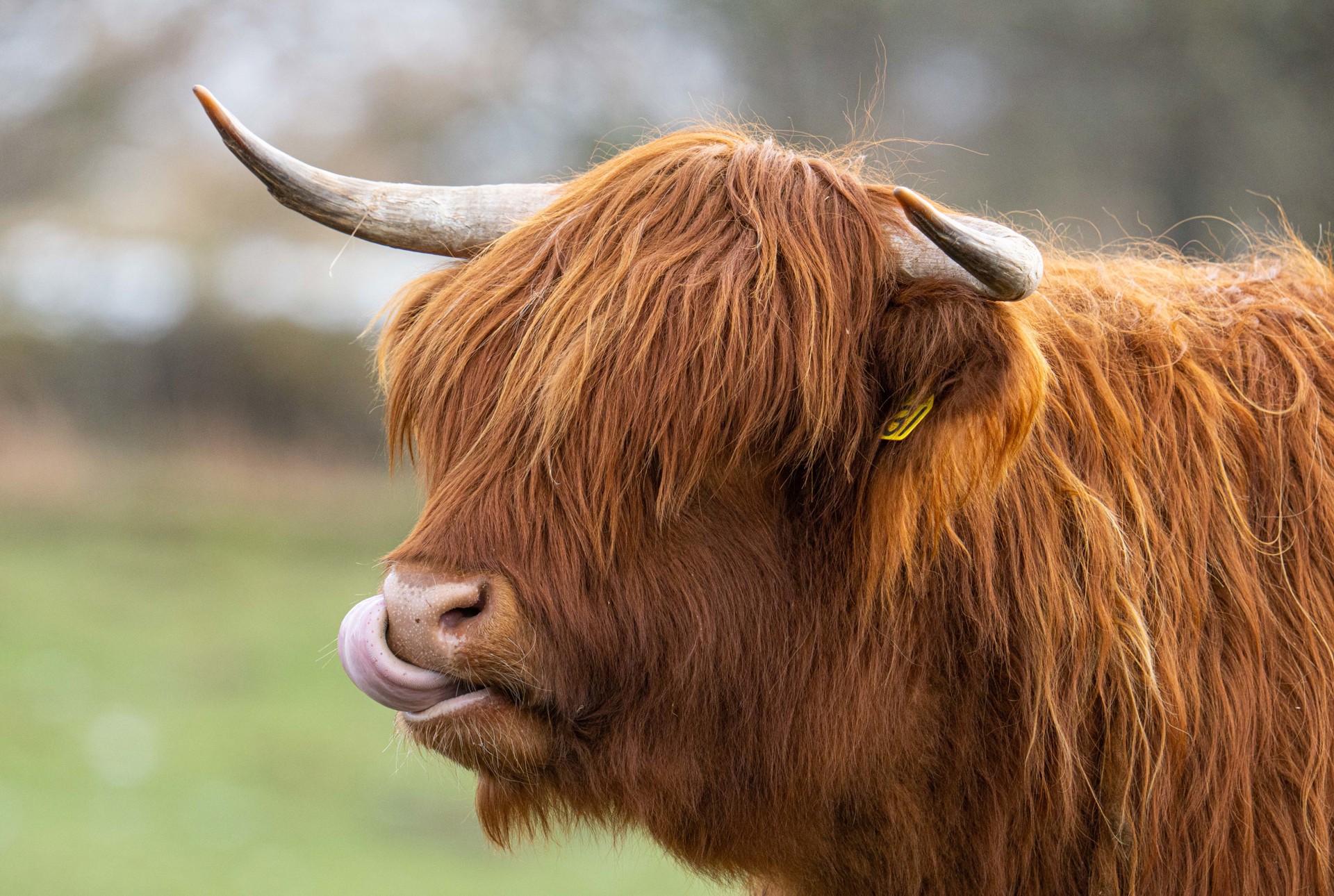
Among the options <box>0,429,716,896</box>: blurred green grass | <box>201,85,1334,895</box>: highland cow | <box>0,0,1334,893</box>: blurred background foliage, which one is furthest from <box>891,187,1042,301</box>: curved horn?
<box>0,0,1334,893</box>: blurred background foliage

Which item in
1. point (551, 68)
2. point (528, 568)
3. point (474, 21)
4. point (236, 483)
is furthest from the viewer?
point (474, 21)

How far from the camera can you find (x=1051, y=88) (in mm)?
15547

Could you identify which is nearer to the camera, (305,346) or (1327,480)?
(1327,480)

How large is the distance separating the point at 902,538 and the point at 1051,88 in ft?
50.0

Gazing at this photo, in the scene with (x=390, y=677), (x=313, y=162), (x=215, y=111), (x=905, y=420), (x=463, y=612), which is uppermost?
(x=313, y=162)

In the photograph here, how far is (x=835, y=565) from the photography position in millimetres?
1950

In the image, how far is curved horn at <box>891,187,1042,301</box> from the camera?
5.20 ft

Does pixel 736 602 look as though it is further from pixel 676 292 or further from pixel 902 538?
pixel 676 292

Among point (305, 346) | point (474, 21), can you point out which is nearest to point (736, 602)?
point (305, 346)

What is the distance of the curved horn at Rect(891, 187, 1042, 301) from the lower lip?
3.07 ft

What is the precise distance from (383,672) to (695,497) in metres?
0.54

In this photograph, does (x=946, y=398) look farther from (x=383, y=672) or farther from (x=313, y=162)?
(x=313, y=162)

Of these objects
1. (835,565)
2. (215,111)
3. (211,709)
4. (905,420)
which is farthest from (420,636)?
(211,709)

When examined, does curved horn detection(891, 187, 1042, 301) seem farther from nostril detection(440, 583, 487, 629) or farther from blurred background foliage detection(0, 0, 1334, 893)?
blurred background foliage detection(0, 0, 1334, 893)
